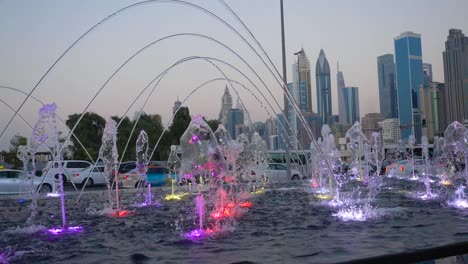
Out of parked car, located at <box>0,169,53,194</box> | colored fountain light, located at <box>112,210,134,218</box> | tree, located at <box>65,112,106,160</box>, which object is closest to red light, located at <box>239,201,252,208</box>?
colored fountain light, located at <box>112,210,134,218</box>

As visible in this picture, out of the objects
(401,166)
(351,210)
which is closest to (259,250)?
(351,210)

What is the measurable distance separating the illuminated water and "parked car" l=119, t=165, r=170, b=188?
14.2 m

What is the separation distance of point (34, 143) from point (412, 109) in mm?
109270

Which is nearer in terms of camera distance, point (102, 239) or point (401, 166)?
point (102, 239)

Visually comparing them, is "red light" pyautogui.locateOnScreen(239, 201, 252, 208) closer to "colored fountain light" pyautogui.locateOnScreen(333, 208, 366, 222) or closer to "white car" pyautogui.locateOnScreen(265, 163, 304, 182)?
"colored fountain light" pyautogui.locateOnScreen(333, 208, 366, 222)

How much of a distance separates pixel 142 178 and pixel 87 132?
38.2 m

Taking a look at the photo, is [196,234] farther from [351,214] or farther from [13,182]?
[13,182]

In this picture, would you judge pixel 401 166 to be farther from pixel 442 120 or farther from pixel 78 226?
pixel 442 120

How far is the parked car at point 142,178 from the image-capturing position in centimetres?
2669

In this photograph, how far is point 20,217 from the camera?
1290cm

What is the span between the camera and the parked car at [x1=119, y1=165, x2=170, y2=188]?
26.7 m

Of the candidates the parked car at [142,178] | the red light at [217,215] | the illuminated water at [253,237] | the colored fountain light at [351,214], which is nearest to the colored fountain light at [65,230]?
the illuminated water at [253,237]

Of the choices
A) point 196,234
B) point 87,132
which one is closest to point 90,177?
point 196,234

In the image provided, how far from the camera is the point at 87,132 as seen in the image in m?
61.9
